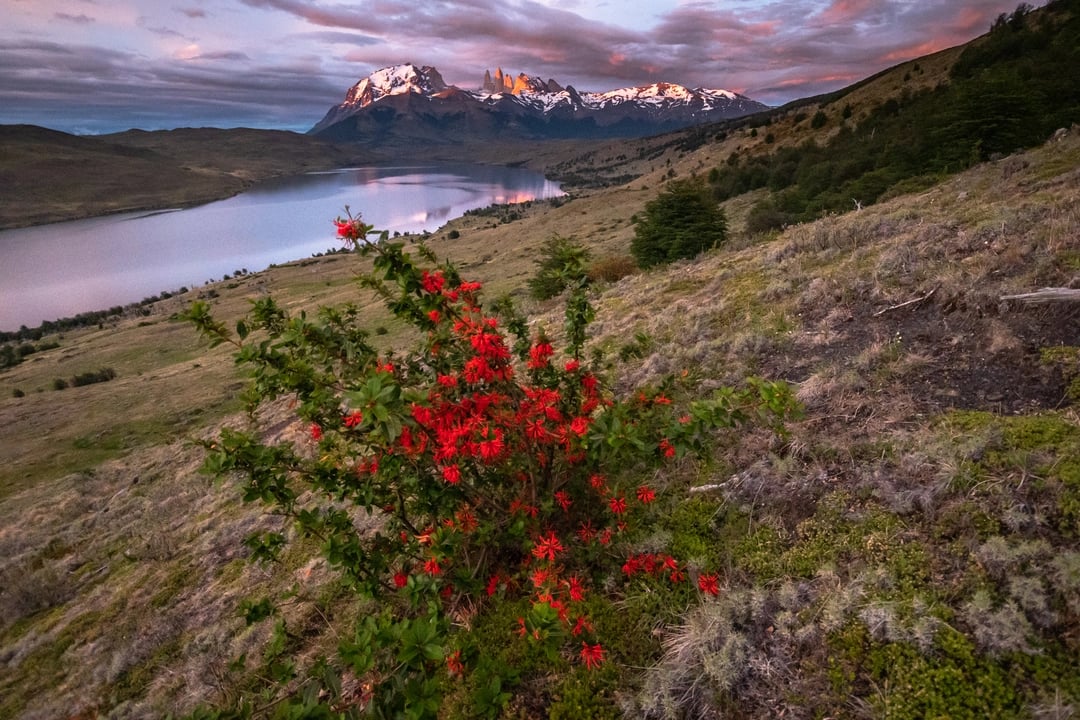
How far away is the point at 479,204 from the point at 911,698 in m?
129

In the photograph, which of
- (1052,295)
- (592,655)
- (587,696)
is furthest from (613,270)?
(587,696)

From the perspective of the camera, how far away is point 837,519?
374cm

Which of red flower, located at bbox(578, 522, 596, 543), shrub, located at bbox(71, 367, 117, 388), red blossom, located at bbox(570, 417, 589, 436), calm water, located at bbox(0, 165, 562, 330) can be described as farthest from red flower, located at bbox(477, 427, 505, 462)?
shrub, located at bbox(71, 367, 117, 388)

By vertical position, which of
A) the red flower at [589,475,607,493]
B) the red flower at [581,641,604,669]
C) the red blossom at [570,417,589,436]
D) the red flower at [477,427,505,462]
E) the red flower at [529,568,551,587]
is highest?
the red flower at [477,427,505,462]

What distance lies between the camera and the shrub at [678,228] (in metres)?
19.8

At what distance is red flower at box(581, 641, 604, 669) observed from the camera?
3357 millimetres

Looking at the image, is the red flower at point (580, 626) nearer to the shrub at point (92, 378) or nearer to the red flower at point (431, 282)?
the red flower at point (431, 282)

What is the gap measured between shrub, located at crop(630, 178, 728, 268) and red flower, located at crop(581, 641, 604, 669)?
17822mm

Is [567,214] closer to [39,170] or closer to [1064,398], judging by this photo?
[1064,398]

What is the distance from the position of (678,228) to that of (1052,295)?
15962mm

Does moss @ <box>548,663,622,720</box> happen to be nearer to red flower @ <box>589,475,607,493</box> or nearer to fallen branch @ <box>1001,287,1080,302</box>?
red flower @ <box>589,475,607,493</box>

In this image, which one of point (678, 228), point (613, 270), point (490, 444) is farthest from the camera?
point (613, 270)

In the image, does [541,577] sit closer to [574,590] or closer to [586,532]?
[574,590]

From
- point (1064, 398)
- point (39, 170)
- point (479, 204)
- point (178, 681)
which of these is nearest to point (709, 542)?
point (1064, 398)
